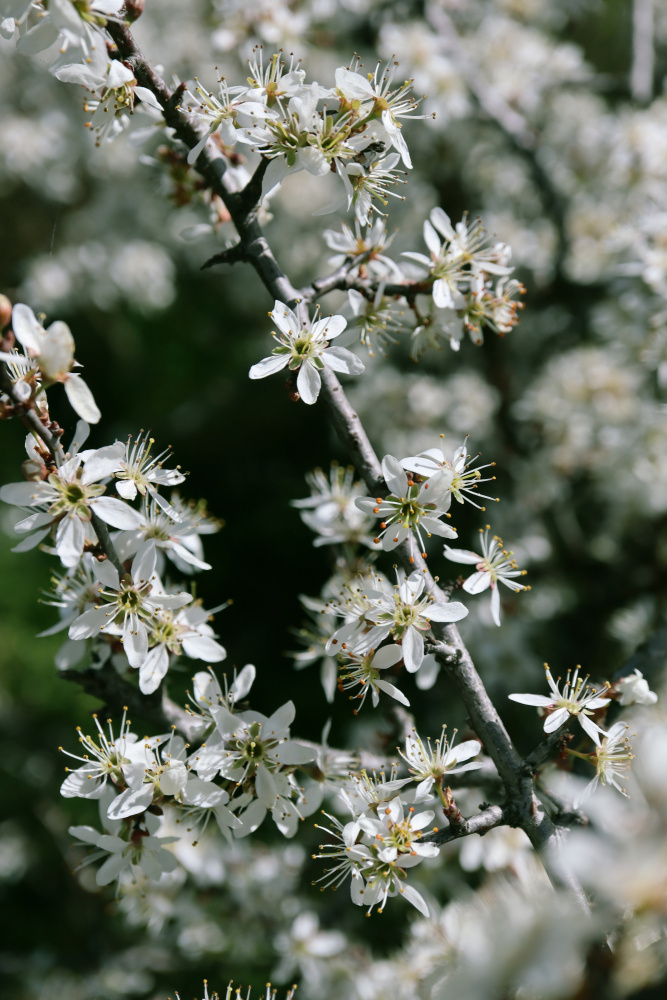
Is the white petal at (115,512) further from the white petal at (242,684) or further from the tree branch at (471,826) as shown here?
the tree branch at (471,826)

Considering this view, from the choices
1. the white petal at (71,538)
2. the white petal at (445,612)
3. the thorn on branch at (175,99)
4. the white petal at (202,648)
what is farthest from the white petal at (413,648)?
the thorn on branch at (175,99)

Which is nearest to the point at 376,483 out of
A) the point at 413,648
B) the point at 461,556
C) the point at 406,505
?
the point at 406,505

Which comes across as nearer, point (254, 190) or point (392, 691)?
point (392, 691)

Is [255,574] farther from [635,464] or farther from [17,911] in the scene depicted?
[635,464]

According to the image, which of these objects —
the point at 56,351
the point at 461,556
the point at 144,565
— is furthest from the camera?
the point at 461,556

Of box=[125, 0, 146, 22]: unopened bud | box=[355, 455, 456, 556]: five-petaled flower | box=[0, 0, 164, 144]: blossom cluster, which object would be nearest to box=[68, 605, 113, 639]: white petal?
box=[355, 455, 456, 556]: five-petaled flower

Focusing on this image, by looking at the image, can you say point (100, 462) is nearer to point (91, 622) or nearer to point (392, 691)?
point (91, 622)

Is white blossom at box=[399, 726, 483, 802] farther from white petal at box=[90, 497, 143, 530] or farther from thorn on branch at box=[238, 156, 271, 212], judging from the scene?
thorn on branch at box=[238, 156, 271, 212]
